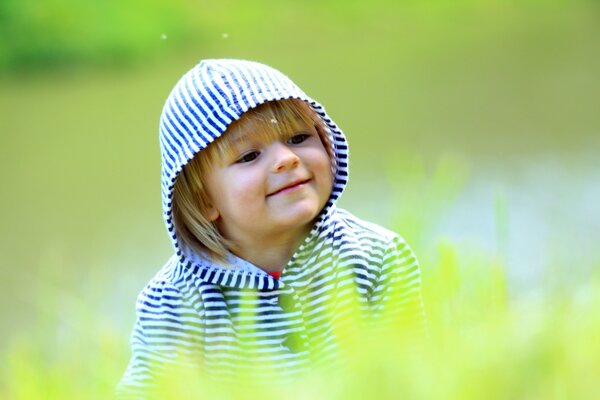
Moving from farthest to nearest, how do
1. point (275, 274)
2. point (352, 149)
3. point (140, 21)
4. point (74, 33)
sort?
point (140, 21), point (74, 33), point (352, 149), point (275, 274)

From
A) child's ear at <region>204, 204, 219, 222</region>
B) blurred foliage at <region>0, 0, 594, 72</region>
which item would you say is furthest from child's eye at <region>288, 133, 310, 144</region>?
blurred foliage at <region>0, 0, 594, 72</region>

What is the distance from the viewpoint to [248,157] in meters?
1.67

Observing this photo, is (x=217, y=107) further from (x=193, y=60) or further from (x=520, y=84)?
(x=193, y=60)

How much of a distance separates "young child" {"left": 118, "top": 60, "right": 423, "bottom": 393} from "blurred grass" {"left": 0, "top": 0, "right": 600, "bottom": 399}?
0.39 ft

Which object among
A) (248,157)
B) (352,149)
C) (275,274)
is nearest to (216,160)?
(248,157)

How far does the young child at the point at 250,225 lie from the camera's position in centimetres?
163

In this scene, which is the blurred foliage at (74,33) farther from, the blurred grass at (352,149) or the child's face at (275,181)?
the child's face at (275,181)

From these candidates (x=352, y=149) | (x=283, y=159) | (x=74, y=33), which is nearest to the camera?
(x=283, y=159)

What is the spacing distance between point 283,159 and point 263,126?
0.08m

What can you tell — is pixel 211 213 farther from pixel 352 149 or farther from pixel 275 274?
pixel 352 149

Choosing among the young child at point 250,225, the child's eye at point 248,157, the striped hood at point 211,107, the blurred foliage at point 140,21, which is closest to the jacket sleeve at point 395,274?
the young child at point 250,225

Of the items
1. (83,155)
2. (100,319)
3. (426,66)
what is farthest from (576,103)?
(100,319)

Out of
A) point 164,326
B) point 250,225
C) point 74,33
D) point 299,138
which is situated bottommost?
point 164,326

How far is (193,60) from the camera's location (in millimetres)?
7250
